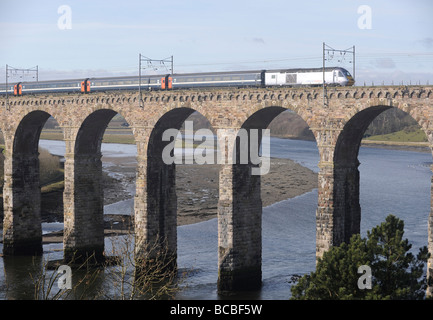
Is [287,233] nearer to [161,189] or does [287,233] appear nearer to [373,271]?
[161,189]

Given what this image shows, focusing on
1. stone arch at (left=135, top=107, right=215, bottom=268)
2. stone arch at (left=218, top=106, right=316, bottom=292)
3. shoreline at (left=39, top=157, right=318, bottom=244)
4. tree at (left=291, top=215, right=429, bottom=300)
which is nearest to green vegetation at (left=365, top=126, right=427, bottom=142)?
shoreline at (left=39, top=157, right=318, bottom=244)

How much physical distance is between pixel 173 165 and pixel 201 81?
23.7 ft

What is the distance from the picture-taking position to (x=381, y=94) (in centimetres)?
3903

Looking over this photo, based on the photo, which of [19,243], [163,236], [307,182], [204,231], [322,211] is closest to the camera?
[322,211]

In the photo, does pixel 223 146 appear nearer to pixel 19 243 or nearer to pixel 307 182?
pixel 19 243

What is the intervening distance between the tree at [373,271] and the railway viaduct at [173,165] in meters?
5.41

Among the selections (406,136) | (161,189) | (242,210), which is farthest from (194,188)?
(406,136)

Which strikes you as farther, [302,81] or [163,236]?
A: [163,236]

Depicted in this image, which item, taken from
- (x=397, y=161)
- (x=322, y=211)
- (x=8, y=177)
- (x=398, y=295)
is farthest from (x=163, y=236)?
(x=397, y=161)

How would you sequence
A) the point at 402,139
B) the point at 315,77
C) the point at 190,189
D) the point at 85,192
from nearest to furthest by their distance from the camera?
the point at 315,77 → the point at 85,192 → the point at 190,189 → the point at 402,139

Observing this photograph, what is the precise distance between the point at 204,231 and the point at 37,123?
1992cm

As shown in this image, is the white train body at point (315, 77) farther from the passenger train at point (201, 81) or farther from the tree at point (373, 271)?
the tree at point (373, 271)

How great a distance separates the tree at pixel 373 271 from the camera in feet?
101

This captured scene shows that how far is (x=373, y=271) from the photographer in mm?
30922
